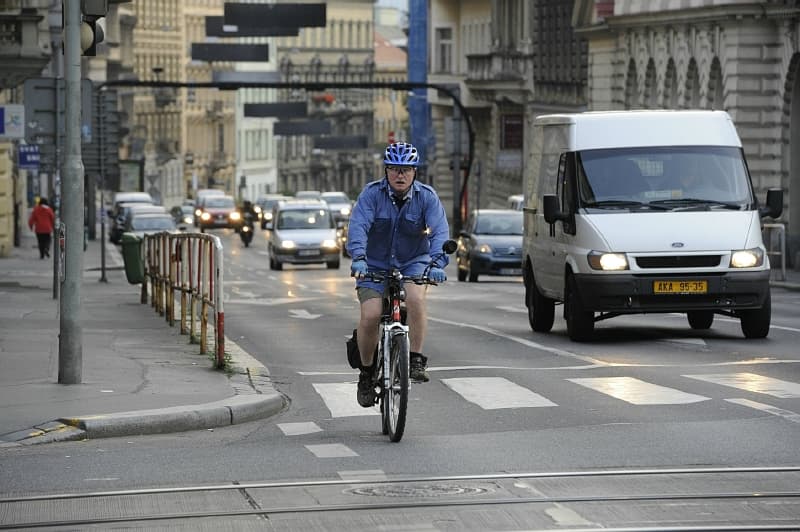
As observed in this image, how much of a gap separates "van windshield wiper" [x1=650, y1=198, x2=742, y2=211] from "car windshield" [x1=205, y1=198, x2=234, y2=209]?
82544mm

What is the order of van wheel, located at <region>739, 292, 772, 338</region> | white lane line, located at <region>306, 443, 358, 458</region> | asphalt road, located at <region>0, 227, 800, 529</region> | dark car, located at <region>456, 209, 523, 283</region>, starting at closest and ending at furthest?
asphalt road, located at <region>0, 227, 800, 529</region>, white lane line, located at <region>306, 443, 358, 458</region>, van wheel, located at <region>739, 292, 772, 338</region>, dark car, located at <region>456, 209, 523, 283</region>

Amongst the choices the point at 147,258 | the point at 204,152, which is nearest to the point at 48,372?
the point at 147,258

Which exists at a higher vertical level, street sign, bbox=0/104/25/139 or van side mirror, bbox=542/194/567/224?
street sign, bbox=0/104/25/139

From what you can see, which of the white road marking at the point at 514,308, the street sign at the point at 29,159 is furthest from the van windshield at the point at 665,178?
the street sign at the point at 29,159

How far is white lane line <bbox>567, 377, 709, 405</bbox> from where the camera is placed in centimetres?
1487

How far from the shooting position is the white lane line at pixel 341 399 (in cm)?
1491

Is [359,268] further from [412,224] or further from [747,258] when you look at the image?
[747,258]

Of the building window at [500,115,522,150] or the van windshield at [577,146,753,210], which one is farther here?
the building window at [500,115,522,150]

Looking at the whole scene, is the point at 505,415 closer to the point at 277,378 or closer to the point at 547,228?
the point at 277,378

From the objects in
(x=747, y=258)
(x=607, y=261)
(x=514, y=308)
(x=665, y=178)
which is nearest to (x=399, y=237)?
(x=607, y=261)

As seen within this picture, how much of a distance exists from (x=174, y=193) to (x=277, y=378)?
139m

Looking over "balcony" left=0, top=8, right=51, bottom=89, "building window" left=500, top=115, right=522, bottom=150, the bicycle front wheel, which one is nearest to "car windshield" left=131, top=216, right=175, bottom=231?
"building window" left=500, top=115, right=522, bottom=150

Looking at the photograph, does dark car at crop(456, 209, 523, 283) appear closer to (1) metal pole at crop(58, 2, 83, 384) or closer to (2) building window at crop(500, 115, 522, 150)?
(1) metal pole at crop(58, 2, 83, 384)

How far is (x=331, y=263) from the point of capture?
57375mm
